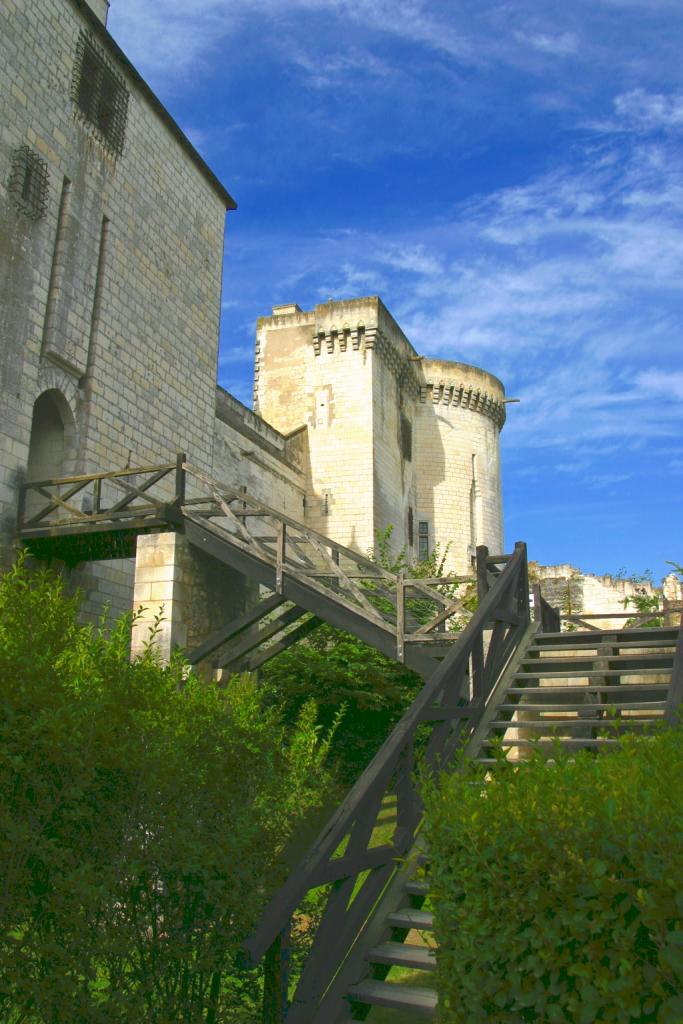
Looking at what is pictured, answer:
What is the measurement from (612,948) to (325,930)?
6.53 ft

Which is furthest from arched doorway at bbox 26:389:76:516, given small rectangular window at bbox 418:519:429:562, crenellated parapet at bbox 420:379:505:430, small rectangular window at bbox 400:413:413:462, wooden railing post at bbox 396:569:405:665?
crenellated parapet at bbox 420:379:505:430

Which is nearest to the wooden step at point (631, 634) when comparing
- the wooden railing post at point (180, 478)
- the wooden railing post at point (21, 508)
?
the wooden railing post at point (180, 478)

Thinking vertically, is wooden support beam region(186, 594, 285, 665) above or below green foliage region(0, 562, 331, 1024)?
above

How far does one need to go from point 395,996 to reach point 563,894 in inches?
73.3

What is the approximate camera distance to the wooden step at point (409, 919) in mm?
4336

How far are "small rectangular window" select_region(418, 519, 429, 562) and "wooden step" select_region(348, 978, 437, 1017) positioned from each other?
81.8 feet

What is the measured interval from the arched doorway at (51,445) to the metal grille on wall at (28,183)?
260cm

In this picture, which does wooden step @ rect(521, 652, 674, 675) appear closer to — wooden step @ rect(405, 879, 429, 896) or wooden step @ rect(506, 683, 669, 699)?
wooden step @ rect(506, 683, 669, 699)

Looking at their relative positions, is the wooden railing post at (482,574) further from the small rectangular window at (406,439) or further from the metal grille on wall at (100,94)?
the small rectangular window at (406,439)

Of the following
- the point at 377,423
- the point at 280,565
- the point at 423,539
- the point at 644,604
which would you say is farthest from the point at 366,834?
the point at 423,539

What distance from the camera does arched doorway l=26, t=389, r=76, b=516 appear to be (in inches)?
483

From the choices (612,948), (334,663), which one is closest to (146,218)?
(334,663)

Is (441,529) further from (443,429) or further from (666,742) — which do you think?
(666,742)

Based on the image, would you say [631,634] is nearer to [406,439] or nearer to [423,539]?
[406,439]
